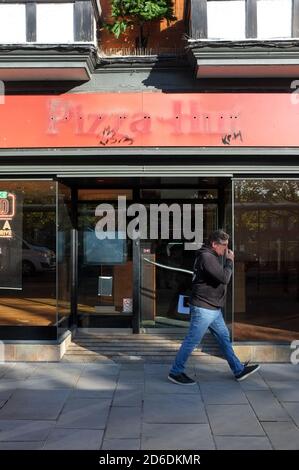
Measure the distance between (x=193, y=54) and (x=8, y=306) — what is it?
4.42 m

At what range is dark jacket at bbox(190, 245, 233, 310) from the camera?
607 cm

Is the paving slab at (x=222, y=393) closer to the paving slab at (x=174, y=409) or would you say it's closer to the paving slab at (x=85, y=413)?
the paving slab at (x=174, y=409)

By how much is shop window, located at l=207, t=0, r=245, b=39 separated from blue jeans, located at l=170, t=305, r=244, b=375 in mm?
3754

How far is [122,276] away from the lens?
8.29 meters

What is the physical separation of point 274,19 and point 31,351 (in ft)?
18.4

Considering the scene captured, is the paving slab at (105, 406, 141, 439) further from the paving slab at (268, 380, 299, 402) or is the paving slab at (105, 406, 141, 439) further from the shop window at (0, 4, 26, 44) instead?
the shop window at (0, 4, 26, 44)

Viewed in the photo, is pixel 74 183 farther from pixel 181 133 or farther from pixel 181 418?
pixel 181 418

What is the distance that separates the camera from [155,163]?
719 cm

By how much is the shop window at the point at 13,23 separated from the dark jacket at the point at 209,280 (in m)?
3.91

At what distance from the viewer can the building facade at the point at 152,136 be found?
702cm

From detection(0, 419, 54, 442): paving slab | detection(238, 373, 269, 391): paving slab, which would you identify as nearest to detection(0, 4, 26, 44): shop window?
detection(0, 419, 54, 442): paving slab

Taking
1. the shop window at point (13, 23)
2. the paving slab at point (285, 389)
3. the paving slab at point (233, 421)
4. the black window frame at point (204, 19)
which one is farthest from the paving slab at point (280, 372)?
the shop window at point (13, 23)

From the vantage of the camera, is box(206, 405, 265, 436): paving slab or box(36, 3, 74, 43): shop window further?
box(36, 3, 74, 43): shop window

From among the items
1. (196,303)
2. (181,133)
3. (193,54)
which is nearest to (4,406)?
(196,303)
